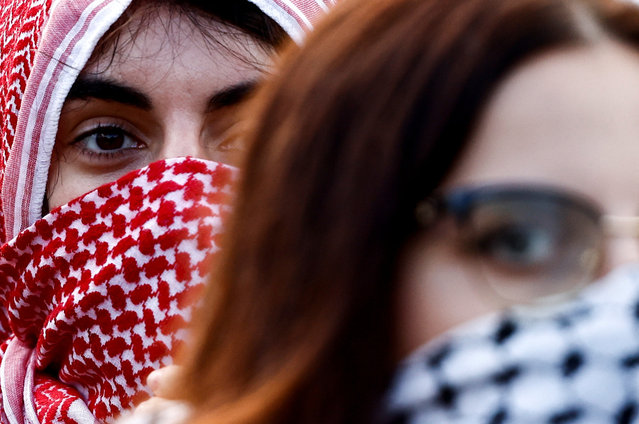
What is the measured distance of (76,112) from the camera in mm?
1896

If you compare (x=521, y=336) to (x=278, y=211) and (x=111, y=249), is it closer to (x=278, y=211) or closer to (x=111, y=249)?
(x=278, y=211)

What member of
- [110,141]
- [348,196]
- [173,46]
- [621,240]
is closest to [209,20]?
[173,46]

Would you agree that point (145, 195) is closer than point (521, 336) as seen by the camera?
No

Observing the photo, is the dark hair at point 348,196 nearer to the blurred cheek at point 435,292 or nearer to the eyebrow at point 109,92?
the blurred cheek at point 435,292

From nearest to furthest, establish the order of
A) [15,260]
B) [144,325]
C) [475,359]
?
[475,359], [144,325], [15,260]

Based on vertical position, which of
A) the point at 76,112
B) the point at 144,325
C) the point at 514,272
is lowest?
the point at 514,272

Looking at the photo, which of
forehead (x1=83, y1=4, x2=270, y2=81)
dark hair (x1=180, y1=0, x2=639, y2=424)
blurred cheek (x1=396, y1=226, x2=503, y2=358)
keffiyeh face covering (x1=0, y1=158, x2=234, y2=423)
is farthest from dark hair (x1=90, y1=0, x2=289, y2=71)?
blurred cheek (x1=396, y1=226, x2=503, y2=358)

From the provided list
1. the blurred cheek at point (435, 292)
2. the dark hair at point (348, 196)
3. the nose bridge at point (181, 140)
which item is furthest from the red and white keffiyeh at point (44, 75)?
the blurred cheek at point (435, 292)

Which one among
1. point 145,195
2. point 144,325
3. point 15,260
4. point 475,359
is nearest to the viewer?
point 475,359

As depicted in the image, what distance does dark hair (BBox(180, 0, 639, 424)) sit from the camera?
0.91m

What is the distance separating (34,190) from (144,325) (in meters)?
0.46

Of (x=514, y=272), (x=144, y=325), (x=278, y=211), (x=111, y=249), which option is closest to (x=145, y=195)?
(x=111, y=249)

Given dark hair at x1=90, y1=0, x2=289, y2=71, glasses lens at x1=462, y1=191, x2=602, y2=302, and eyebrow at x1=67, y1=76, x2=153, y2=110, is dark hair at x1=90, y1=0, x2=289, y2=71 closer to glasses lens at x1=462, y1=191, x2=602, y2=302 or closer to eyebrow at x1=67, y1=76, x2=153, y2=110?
eyebrow at x1=67, y1=76, x2=153, y2=110

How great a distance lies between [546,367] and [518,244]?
0.12 meters
